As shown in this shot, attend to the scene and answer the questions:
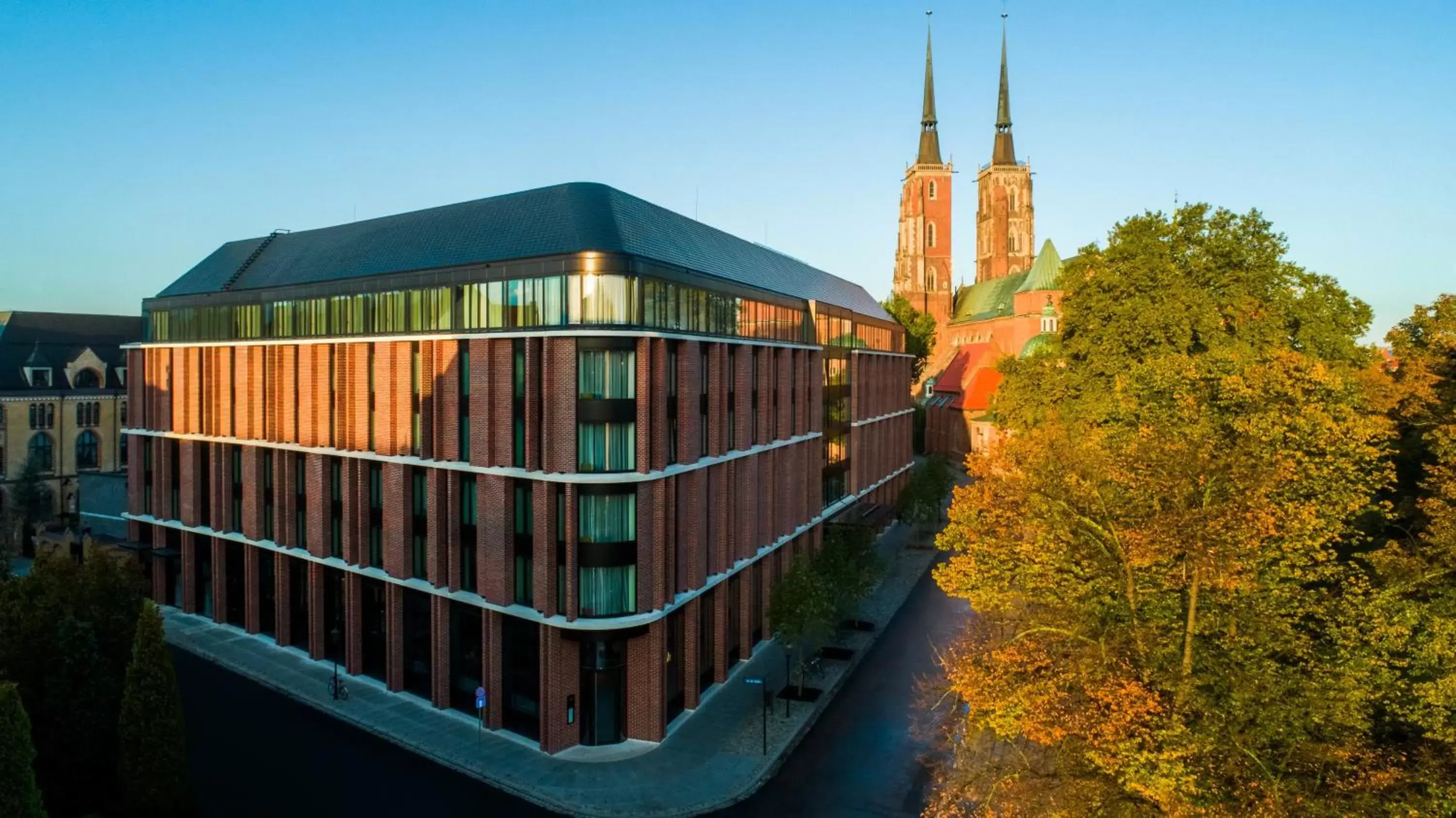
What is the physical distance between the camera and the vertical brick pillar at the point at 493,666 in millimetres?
27812

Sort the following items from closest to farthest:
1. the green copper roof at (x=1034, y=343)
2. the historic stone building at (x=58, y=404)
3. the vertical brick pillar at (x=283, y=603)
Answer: the vertical brick pillar at (x=283, y=603), the historic stone building at (x=58, y=404), the green copper roof at (x=1034, y=343)

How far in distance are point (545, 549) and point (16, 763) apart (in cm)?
1326

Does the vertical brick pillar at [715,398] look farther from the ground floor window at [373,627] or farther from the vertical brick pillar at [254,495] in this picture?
the vertical brick pillar at [254,495]

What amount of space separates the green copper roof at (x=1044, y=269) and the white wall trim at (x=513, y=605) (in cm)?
6431

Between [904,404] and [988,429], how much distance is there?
27289 mm

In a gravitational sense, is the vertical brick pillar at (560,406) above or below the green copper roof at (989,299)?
below

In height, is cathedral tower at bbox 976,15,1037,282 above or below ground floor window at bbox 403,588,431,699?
above

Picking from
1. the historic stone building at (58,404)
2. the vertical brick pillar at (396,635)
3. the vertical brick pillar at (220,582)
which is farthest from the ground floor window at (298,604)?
the historic stone building at (58,404)

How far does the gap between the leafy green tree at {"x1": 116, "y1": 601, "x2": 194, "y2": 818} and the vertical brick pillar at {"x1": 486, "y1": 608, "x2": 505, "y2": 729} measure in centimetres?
897

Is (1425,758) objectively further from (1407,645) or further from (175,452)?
(175,452)

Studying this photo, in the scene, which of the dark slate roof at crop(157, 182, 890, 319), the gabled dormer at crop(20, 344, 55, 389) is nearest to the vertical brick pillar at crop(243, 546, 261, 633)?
the dark slate roof at crop(157, 182, 890, 319)

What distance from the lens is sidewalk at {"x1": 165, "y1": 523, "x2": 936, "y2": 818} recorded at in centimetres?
2392

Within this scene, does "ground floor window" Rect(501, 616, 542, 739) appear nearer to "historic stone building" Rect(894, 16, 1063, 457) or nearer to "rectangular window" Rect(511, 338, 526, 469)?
"rectangular window" Rect(511, 338, 526, 469)

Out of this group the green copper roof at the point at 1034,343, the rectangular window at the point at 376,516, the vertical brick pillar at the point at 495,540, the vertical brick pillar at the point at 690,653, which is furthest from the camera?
the green copper roof at the point at 1034,343
